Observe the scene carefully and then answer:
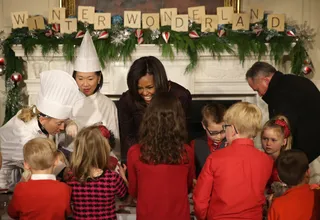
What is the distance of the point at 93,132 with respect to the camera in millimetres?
2701

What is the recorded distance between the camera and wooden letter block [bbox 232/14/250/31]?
16.1ft

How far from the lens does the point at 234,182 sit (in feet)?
8.43

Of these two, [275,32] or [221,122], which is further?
[275,32]

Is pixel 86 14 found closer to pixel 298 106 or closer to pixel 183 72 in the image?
pixel 183 72

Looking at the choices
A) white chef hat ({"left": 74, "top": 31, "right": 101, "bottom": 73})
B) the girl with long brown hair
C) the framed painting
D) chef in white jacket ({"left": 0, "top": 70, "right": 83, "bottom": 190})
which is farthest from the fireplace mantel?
the girl with long brown hair

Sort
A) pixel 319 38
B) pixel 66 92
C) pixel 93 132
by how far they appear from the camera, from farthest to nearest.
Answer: pixel 319 38
pixel 66 92
pixel 93 132

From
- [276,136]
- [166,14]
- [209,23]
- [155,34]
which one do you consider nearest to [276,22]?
[209,23]

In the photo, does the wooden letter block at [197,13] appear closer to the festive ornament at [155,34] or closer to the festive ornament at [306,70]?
the festive ornament at [155,34]

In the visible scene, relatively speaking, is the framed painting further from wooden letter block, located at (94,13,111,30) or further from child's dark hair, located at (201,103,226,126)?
child's dark hair, located at (201,103,226,126)

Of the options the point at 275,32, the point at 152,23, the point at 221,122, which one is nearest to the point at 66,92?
the point at 221,122

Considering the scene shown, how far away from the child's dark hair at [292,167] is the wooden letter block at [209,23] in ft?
8.19

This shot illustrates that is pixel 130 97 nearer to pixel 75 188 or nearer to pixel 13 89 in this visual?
pixel 75 188

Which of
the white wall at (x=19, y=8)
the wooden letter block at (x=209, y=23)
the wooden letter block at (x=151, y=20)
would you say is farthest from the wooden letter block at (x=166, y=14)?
the white wall at (x=19, y=8)

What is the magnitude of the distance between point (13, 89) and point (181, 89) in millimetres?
2222
